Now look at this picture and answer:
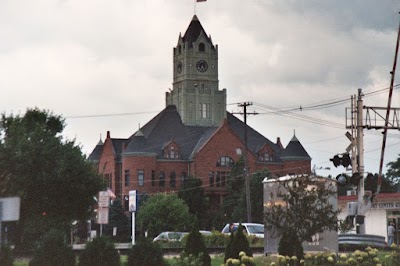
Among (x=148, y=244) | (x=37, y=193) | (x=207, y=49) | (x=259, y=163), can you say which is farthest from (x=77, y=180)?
(x=207, y=49)

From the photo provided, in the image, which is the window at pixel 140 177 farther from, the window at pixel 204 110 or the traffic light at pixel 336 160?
the traffic light at pixel 336 160

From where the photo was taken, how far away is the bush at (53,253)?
77.3 feet

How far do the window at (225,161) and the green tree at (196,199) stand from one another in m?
11.1

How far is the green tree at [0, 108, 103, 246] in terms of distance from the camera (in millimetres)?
51594

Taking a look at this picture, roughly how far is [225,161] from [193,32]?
168 ft

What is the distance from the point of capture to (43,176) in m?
52.4

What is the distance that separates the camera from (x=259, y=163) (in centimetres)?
12900

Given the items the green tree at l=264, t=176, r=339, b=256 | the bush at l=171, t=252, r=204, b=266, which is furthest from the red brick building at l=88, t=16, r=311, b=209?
the bush at l=171, t=252, r=204, b=266

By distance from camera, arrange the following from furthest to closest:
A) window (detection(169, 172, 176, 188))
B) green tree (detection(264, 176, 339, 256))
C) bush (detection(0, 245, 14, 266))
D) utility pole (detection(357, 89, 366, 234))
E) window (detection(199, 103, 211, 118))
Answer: window (detection(199, 103, 211, 118))
window (detection(169, 172, 176, 188))
utility pole (detection(357, 89, 366, 234))
green tree (detection(264, 176, 339, 256))
bush (detection(0, 245, 14, 266))

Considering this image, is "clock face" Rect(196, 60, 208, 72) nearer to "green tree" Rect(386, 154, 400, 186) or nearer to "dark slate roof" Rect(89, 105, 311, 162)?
"dark slate roof" Rect(89, 105, 311, 162)

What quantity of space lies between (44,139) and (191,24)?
118m

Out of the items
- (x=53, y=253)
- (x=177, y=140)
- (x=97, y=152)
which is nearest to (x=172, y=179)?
(x=177, y=140)

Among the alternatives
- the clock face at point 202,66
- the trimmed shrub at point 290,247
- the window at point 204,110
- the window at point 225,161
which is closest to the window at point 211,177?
the window at point 225,161

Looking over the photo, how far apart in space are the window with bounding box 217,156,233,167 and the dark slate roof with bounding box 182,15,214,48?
48.6m
